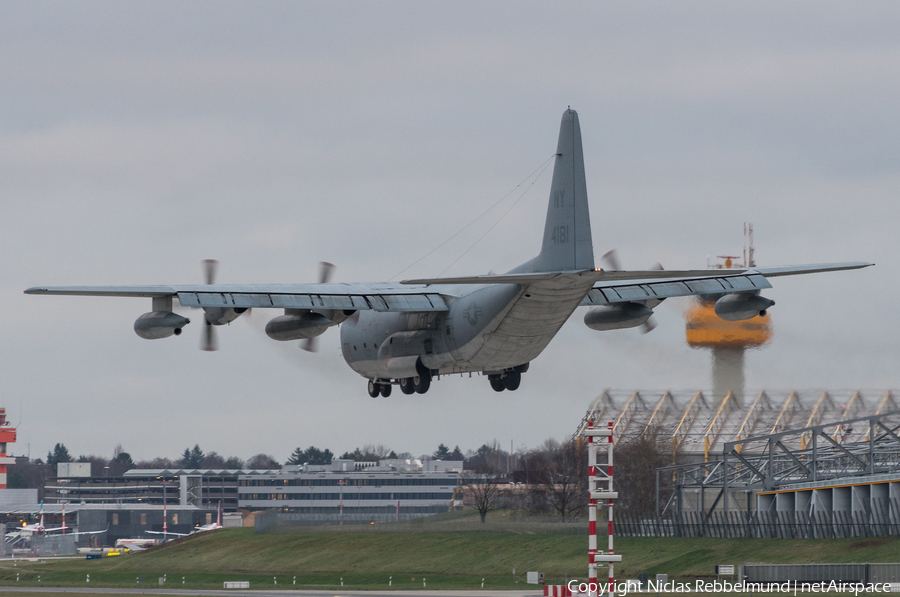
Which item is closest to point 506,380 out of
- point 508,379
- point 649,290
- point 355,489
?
point 508,379

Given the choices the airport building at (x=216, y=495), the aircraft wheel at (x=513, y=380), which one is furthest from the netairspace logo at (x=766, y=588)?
the airport building at (x=216, y=495)

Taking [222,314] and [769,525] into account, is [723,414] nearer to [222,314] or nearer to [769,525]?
[769,525]

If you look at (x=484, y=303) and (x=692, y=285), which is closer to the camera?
(x=484, y=303)

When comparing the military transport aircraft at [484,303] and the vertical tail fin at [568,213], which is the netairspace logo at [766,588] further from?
the vertical tail fin at [568,213]

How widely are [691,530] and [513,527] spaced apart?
11689 millimetres

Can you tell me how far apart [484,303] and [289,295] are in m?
6.64

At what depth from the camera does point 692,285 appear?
42.1 metres

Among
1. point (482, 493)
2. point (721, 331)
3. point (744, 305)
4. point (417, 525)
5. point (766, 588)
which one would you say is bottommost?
point (417, 525)

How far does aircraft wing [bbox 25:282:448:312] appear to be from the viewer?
3834cm

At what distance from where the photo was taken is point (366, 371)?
4641 centimetres

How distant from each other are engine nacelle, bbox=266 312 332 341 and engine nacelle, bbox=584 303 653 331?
32.3 ft

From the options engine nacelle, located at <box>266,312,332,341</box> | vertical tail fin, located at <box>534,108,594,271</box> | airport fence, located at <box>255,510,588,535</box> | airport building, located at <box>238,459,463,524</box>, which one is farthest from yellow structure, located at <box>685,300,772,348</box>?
airport building, located at <box>238,459,463,524</box>

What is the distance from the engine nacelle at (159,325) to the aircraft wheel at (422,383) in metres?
9.72

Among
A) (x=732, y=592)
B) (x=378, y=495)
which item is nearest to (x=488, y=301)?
(x=732, y=592)
